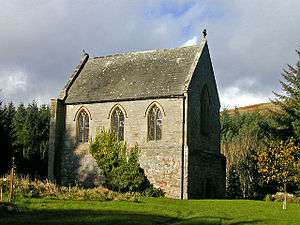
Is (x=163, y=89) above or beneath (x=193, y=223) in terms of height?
above

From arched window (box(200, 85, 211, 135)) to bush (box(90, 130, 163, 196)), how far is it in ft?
21.1

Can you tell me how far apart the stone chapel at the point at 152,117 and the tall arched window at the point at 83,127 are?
0.30 ft

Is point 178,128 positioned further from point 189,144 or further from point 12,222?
point 12,222

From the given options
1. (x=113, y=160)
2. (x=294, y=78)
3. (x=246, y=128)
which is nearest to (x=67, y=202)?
(x=113, y=160)

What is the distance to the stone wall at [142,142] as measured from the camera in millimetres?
41031

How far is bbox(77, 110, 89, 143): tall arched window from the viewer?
46625 millimetres

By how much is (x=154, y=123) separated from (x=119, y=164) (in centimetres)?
465

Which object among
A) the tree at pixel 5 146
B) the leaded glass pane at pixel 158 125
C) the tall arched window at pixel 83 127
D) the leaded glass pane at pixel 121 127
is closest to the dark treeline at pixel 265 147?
the leaded glass pane at pixel 158 125

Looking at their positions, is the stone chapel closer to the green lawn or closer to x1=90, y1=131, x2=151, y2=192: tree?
x1=90, y1=131, x2=151, y2=192: tree

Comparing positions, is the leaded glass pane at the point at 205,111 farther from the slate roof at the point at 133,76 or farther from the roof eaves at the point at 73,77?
the roof eaves at the point at 73,77

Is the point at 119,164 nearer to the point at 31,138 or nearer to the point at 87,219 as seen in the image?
the point at 87,219

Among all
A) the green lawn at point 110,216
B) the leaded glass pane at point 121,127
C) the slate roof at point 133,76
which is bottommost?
the green lawn at point 110,216

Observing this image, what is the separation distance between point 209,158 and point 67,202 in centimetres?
1907

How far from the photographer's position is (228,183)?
55.6m
